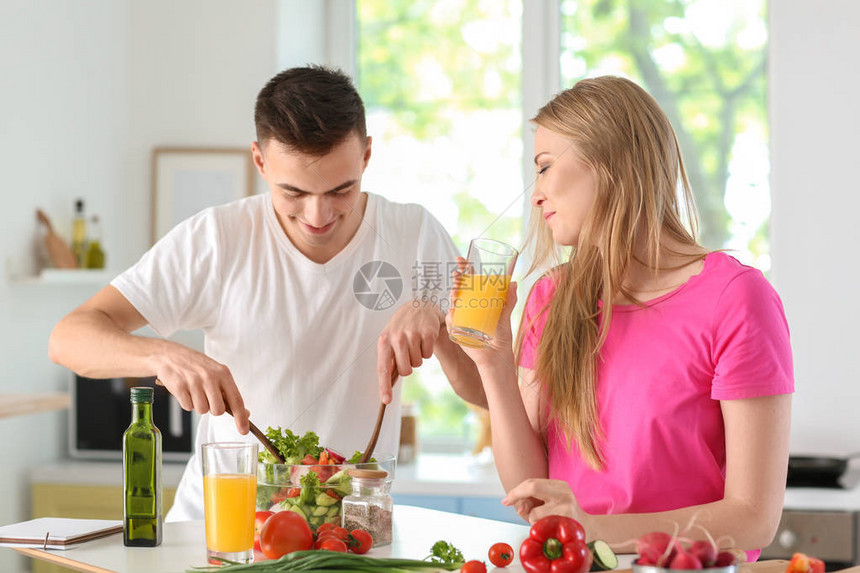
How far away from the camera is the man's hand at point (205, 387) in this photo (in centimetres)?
156

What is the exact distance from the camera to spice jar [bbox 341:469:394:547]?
1.49m

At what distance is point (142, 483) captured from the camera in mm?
1500

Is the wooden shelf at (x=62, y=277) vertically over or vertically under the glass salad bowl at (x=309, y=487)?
over

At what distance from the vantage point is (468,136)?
12.5ft

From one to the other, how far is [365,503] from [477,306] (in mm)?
378

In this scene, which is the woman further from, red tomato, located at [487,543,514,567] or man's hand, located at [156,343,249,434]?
man's hand, located at [156,343,249,434]

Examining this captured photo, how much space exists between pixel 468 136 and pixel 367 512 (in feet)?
8.23

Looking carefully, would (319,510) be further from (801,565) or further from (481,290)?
(801,565)

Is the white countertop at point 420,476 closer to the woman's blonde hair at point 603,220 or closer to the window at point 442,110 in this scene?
the window at point 442,110

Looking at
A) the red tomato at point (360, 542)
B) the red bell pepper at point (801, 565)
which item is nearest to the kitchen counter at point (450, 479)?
the red tomato at point (360, 542)

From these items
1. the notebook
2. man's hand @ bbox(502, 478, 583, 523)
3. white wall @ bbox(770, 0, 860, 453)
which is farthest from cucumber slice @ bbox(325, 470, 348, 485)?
white wall @ bbox(770, 0, 860, 453)

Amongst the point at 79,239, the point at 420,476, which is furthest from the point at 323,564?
the point at 79,239

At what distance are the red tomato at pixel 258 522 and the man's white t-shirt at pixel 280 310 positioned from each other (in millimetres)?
426

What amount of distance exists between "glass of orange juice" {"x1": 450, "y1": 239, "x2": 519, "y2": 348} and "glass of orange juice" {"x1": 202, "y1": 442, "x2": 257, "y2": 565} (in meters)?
0.42
